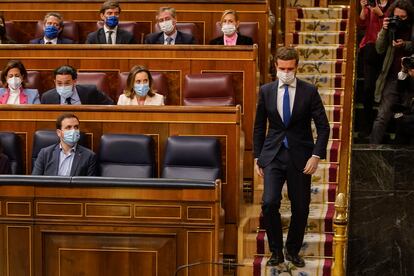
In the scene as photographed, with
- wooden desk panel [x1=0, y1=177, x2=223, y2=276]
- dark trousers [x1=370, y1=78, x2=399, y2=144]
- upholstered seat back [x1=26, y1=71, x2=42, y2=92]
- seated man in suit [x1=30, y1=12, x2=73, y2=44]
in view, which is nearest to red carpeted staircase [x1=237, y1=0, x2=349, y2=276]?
dark trousers [x1=370, y1=78, x2=399, y2=144]

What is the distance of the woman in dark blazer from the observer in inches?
152

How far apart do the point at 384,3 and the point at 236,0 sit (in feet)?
1.90

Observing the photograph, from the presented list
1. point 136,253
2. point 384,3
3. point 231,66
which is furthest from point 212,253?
point 384,3

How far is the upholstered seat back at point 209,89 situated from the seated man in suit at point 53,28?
68cm

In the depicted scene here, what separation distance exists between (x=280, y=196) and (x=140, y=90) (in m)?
0.68

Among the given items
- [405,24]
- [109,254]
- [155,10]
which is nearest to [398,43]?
[405,24]

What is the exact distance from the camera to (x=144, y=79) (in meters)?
3.34

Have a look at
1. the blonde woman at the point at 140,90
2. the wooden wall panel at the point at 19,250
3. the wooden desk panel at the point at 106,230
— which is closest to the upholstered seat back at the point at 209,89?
the blonde woman at the point at 140,90

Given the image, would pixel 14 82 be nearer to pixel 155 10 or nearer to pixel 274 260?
pixel 155 10

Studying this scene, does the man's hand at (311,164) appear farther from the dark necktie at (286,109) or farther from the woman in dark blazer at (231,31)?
the woman in dark blazer at (231,31)

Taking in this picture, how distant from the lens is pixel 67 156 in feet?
10.0

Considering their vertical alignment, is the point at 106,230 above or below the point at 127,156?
below

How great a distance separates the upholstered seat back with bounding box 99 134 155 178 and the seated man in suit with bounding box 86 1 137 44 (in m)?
0.97

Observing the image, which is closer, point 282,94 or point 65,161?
Result: point 282,94
